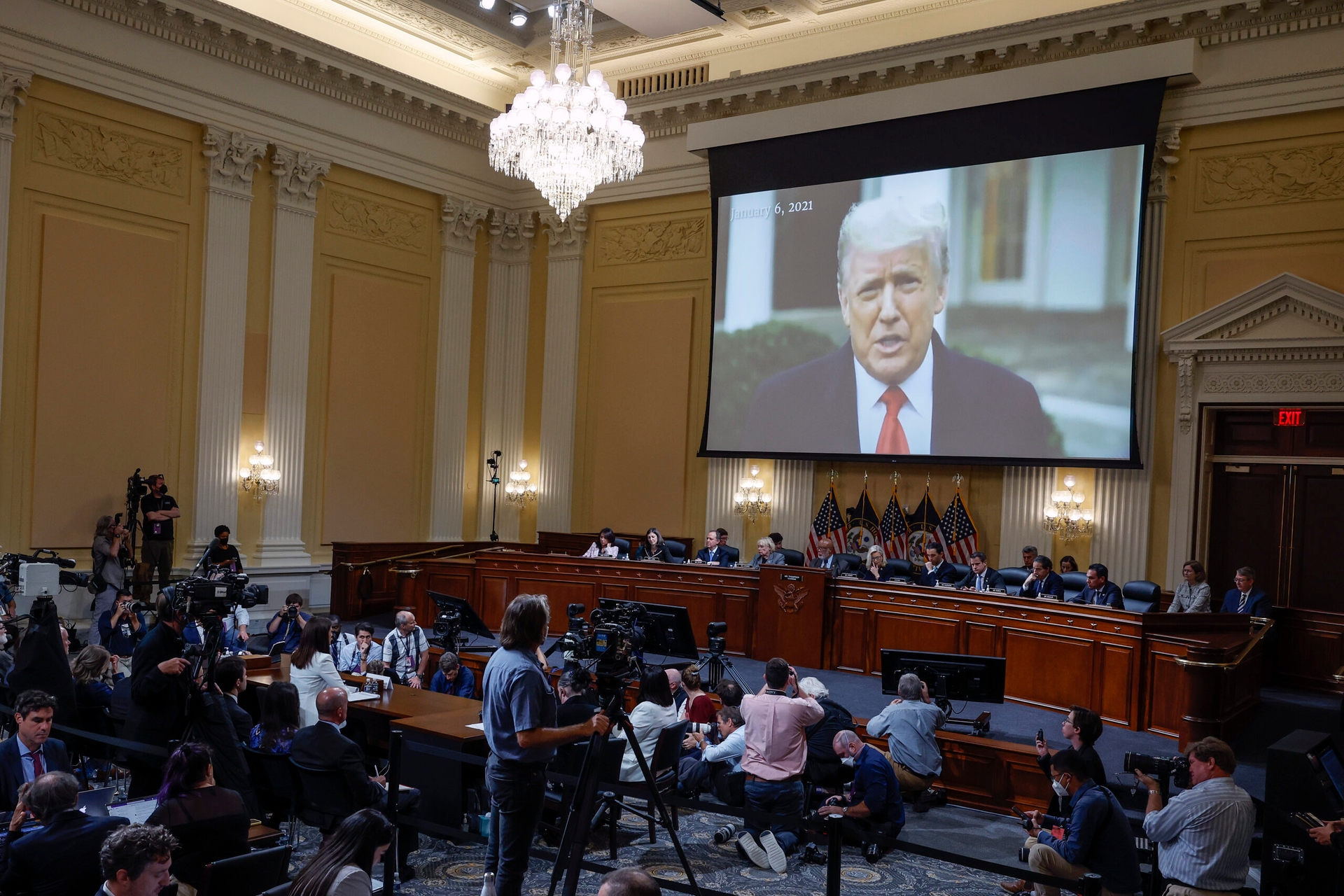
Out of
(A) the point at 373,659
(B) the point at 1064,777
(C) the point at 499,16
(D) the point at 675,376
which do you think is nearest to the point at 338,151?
(C) the point at 499,16

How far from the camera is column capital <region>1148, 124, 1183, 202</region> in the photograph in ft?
39.6

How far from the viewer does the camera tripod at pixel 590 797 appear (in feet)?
14.1

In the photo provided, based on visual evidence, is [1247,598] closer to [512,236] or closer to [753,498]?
[753,498]

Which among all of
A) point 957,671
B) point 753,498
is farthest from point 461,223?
point 957,671

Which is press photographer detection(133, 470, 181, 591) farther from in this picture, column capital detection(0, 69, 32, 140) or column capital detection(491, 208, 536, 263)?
column capital detection(491, 208, 536, 263)

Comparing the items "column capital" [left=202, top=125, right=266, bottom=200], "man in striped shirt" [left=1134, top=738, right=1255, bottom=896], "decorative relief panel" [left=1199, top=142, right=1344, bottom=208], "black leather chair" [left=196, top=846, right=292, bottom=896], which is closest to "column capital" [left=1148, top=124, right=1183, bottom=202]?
"decorative relief panel" [left=1199, top=142, right=1344, bottom=208]

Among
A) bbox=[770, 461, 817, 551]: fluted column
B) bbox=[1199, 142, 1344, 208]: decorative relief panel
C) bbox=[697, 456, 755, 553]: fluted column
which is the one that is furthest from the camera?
bbox=[697, 456, 755, 553]: fluted column

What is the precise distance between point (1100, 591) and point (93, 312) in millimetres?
11697

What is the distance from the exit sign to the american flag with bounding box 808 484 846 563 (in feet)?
17.2

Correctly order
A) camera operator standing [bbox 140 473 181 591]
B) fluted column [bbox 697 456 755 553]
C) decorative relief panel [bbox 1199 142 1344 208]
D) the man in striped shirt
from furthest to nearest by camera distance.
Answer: fluted column [bbox 697 456 755 553]
camera operator standing [bbox 140 473 181 591]
decorative relief panel [bbox 1199 142 1344 208]
the man in striped shirt

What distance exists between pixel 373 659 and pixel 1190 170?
1028 centimetres

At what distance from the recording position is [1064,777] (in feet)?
17.7

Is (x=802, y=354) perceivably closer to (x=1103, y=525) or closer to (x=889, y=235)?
(x=889, y=235)

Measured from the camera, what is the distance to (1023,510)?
42.0 feet
